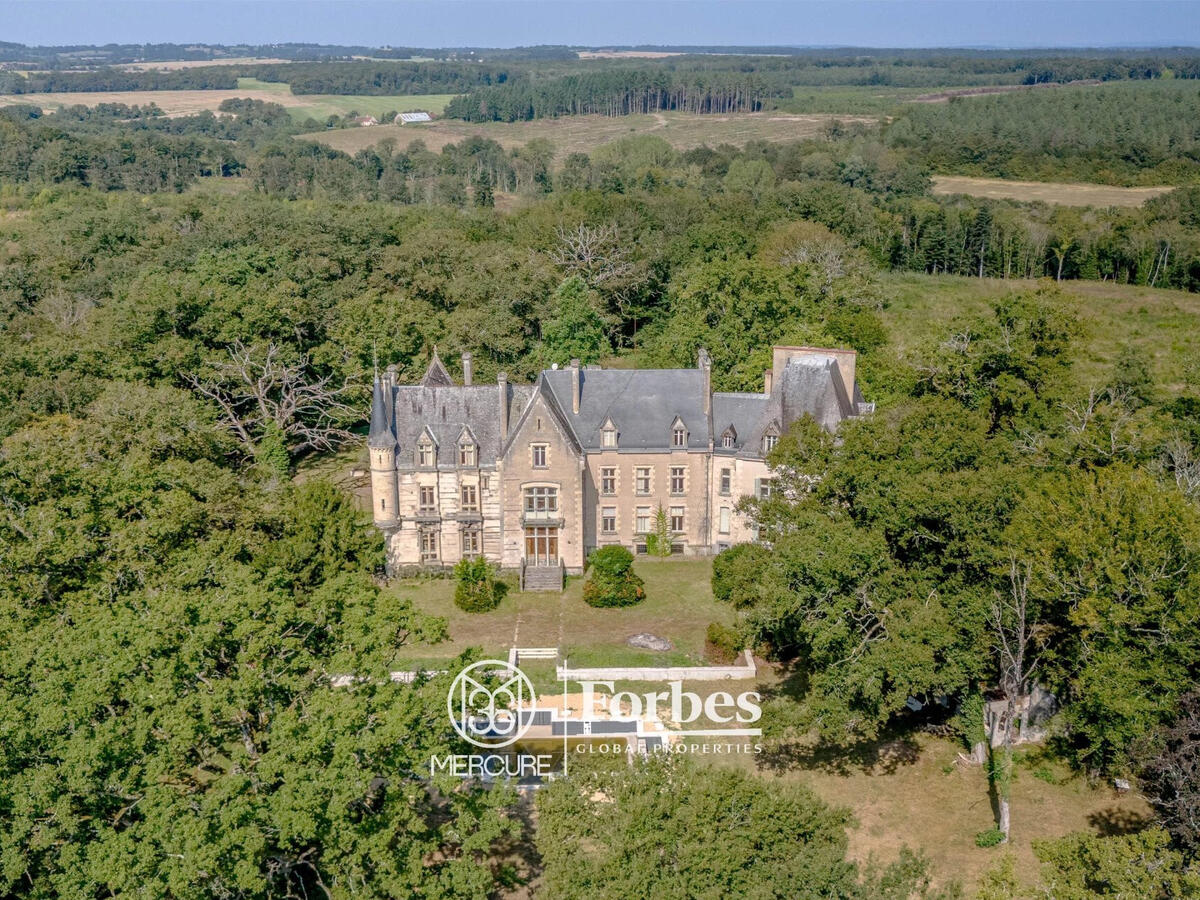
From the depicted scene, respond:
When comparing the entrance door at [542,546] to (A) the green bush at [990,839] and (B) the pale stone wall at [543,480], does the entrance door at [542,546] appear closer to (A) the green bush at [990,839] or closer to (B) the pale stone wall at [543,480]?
(B) the pale stone wall at [543,480]

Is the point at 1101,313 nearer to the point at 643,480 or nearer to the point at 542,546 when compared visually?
the point at 643,480

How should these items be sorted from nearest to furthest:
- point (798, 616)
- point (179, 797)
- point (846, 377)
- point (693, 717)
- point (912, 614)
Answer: point (179, 797) < point (912, 614) < point (798, 616) < point (693, 717) < point (846, 377)

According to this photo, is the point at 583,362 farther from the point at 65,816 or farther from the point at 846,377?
the point at 65,816

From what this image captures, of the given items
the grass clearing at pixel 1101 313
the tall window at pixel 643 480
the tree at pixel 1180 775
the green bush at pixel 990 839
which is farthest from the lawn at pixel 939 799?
the grass clearing at pixel 1101 313

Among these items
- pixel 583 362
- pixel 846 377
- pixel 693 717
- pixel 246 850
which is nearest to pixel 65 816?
pixel 246 850

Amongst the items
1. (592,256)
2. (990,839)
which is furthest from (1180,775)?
(592,256)
